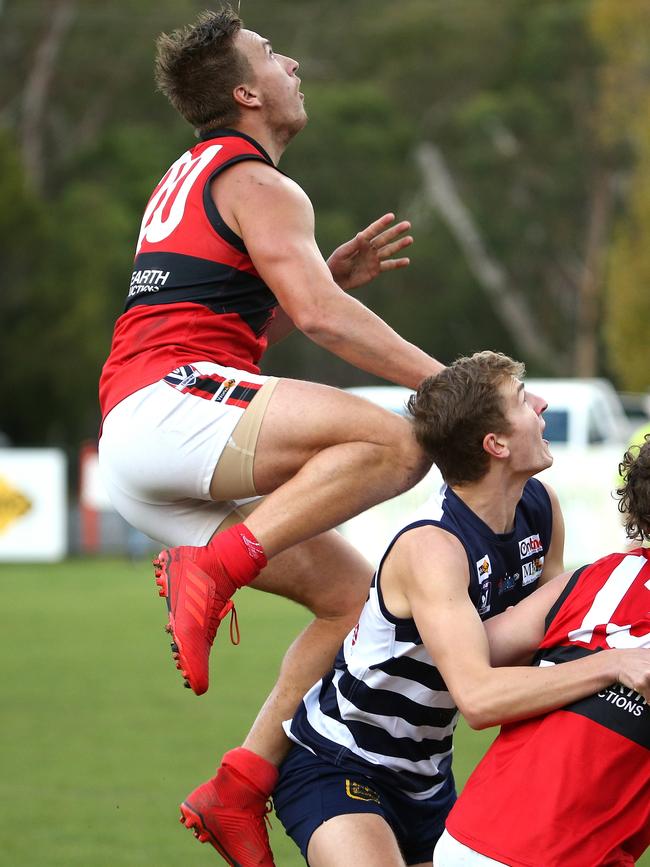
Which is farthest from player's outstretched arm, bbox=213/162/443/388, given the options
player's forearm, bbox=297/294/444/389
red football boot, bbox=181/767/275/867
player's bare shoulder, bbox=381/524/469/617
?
red football boot, bbox=181/767/275/867

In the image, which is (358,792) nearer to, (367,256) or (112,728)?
(367,256)

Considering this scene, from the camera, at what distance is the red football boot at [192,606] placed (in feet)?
12.2

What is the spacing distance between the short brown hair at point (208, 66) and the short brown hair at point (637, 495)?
155 cm

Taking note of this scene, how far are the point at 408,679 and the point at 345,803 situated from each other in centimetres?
39

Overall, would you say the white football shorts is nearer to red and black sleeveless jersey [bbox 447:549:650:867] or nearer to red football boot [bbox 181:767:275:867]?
red football boot [bbox 181:767:275:867]

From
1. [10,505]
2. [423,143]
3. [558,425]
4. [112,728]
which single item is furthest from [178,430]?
[423,143]

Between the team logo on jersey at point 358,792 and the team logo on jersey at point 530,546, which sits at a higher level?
the team logo on jersey at point 530,546

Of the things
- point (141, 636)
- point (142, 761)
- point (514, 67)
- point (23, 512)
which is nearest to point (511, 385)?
point (142, 761)

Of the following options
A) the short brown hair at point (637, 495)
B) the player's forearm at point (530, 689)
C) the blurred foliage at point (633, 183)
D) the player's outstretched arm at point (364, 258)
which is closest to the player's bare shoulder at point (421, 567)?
the player's forearm at point (530, 689)

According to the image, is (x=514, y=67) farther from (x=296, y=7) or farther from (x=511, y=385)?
(x=511, y=385)

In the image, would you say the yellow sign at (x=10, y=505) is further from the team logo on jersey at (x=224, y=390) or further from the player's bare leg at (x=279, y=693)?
the team logo on jersey at (x=224, y=390)

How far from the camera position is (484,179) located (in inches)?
1626

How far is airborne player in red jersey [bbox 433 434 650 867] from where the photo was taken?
10.6 feet

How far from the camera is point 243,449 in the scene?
12.8ft
